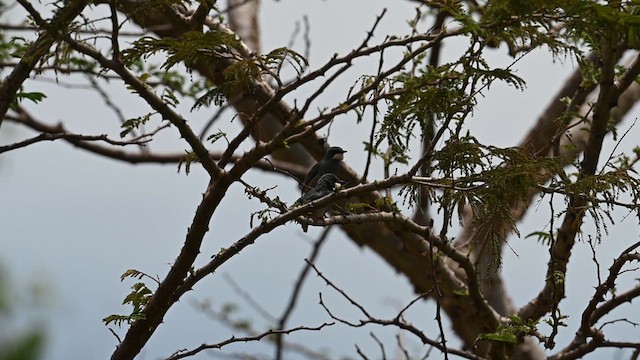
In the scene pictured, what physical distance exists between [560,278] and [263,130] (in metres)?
3.12

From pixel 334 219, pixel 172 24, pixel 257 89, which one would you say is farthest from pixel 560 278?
pixel 172 24

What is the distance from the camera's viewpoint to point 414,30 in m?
3.31

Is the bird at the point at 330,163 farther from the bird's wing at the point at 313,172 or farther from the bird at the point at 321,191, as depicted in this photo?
the bird at the point at 321,191

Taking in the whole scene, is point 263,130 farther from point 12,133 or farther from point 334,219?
point 334,219

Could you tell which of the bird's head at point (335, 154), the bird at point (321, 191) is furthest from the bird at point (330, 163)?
the bird at point (321, 191)

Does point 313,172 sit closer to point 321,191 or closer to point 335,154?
point 335,154

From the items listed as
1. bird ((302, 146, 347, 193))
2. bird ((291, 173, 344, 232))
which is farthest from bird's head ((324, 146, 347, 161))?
bird ((291, 173, 344, 232))

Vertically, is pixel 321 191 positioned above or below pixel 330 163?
Result: below

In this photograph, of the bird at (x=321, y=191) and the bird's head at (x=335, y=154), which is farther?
the bird's head at (x=335, y=154)

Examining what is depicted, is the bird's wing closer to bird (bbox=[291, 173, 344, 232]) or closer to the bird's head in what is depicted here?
the bird's head

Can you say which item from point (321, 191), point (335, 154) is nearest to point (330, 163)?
point (335, 154)

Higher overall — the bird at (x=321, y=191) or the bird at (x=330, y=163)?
the bird at (x=330, y=163)

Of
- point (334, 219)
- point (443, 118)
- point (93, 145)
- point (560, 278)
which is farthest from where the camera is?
point (93, 145)

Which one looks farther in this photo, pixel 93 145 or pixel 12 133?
pixel 93 145
